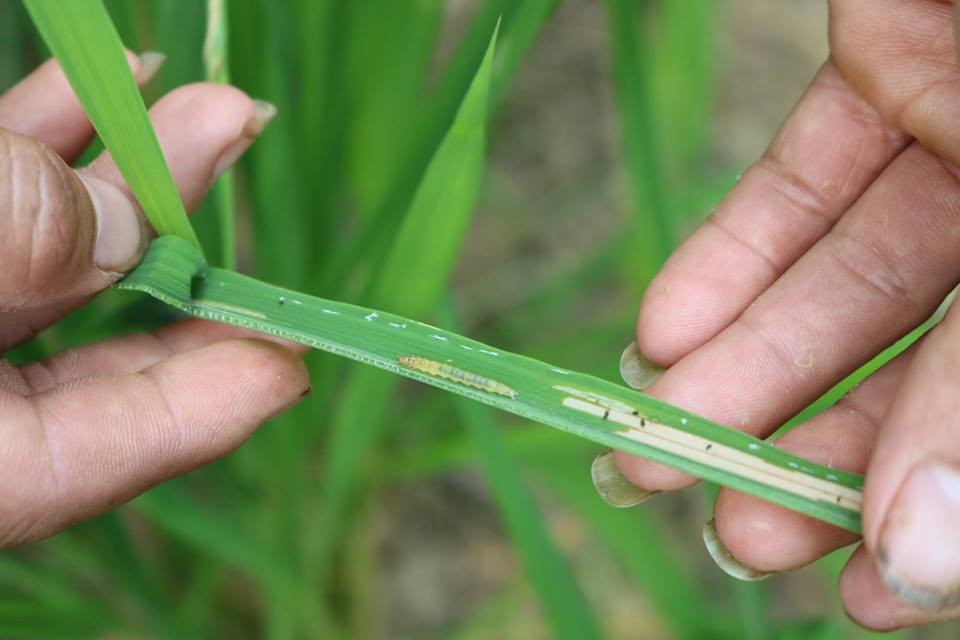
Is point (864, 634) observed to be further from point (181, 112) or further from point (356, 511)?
point (181, 112)

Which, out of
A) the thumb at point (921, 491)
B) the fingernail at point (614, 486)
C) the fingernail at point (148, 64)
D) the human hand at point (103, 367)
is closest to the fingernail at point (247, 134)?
the human hand at point (103, 367)

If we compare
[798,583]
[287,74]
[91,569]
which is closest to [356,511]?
[91,569]

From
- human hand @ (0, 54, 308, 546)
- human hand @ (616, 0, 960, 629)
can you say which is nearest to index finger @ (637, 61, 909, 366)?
human hand @ (616, 0, 960, 629)

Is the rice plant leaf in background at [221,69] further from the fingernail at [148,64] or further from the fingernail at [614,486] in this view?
the fingernail at [614,486]

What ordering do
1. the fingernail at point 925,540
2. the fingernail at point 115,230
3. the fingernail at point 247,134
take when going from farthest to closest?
the fingernail at point 247,134, the fingernail at point 115,230, the fingernail at point 925,540

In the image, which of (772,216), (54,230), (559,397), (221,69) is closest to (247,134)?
(221,69)

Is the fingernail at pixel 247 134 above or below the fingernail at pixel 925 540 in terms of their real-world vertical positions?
above
